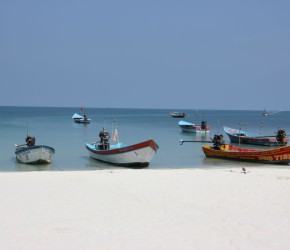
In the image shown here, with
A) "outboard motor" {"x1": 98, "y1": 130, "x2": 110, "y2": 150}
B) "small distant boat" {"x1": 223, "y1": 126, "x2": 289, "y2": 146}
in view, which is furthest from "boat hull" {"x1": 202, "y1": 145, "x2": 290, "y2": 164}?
"small distant boat" {"x1": 223, "y1": 126, "x2": 289, "y2": 146}

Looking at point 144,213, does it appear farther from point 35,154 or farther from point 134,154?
point 35,154

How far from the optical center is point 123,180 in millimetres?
13594

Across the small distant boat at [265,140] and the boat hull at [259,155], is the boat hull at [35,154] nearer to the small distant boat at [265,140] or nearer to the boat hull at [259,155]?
the boat hull at [259,155]

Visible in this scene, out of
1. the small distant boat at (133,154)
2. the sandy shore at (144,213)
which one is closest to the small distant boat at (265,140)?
the small distant boat at (133,154)

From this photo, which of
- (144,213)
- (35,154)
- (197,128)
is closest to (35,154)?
(35,154)

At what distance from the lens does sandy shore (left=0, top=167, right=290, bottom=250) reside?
699 cm

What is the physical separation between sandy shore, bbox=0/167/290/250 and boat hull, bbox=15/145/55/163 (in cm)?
709

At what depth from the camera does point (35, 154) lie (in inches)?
830

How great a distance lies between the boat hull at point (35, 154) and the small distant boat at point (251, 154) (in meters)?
10.2

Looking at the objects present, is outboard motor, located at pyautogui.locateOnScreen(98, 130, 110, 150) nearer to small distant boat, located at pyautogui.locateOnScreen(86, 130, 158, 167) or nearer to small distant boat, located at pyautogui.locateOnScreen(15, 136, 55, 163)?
small distant boat, located at pyautogui.locateOnScreen(86, 130, 158, 167)

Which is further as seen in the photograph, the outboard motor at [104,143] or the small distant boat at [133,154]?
the outboard motor at [104,143]

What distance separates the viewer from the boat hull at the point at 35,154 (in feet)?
68.7


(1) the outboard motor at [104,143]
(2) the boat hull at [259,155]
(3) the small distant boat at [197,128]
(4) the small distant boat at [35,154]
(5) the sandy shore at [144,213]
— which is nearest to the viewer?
(5) the sandy shore at [144,213]

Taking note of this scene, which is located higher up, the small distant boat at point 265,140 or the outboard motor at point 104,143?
the outboard motor at point 104,143
